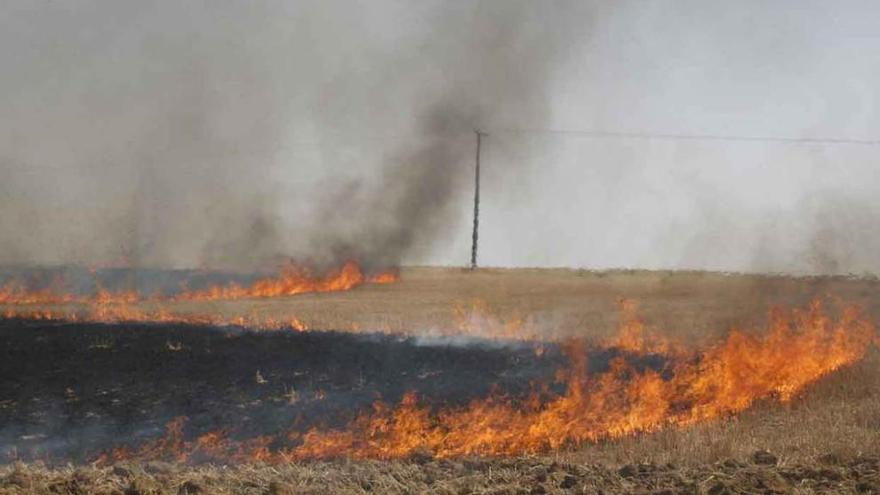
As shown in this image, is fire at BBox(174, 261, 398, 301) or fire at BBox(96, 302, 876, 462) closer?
fire at BBox(96, 302, 876, 462)

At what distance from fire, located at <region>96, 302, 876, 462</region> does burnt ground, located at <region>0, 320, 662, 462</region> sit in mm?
683

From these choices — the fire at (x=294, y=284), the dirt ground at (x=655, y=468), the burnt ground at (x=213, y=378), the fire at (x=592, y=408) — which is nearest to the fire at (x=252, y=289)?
the fire at (x=294, y=284)

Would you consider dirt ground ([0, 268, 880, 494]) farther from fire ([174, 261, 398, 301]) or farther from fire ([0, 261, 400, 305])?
fire ([0, 261, 400, 305])

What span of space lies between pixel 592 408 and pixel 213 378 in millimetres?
7639

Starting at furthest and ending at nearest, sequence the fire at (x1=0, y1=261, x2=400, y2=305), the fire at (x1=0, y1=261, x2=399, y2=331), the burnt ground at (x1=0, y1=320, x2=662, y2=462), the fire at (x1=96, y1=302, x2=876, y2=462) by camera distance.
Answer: the fire at (x1=0, y1=261, x2=400, y2=305) < the fire at (x1=0, y1=261, x2=399, y2=331) < the burnt ground at (x1=0, y1=320, x2=662, y2=462) < the fire at (x1=96, y1=302, x2=876, y2=462)

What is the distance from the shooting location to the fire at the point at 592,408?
625 inches

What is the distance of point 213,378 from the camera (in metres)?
21.1

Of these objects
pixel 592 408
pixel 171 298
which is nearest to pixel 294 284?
pixel 171 298

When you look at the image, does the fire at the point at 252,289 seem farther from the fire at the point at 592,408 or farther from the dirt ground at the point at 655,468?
the fire at the point at 592,408

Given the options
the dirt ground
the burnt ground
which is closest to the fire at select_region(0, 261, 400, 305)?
the burnt ground

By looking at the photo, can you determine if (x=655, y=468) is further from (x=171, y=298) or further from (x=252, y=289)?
(x=252, y=289)

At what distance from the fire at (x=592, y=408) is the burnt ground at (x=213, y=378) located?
68 cm

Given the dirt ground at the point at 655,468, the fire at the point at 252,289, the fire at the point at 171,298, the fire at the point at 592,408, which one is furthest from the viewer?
the fire at the point at 252,289

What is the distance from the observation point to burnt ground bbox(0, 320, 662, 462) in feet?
57.9
